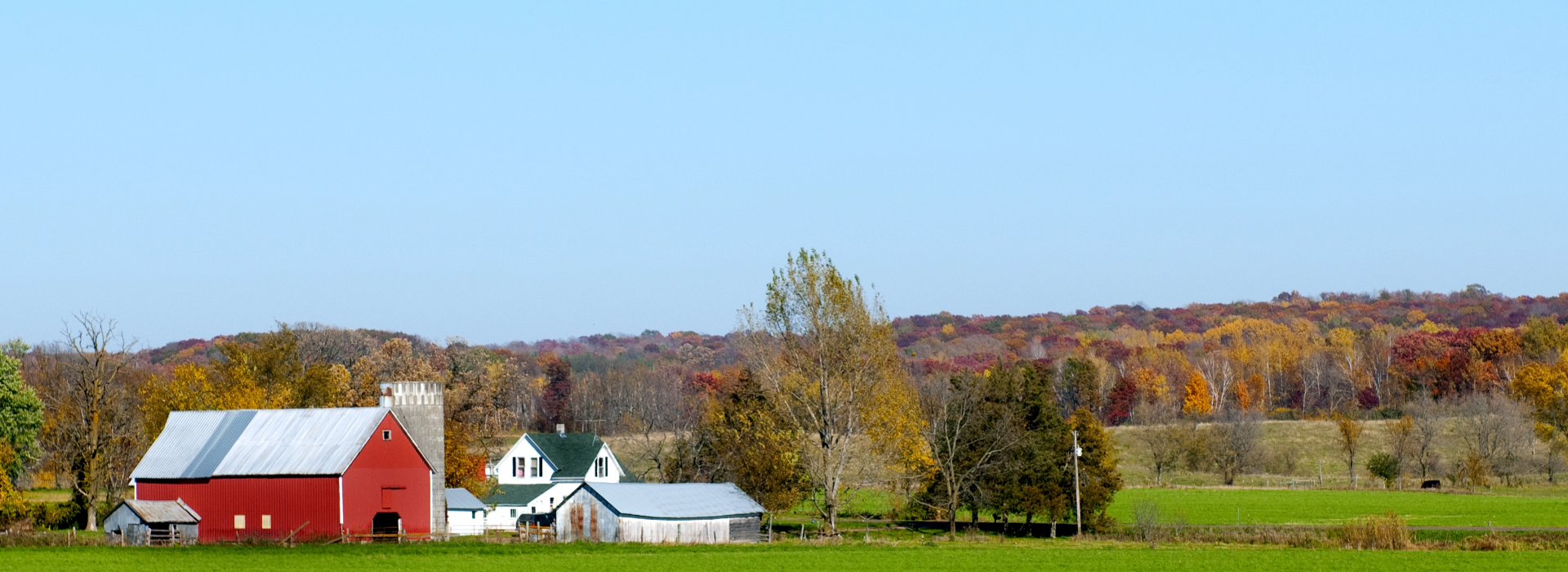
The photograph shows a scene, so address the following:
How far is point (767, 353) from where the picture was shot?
5338cm

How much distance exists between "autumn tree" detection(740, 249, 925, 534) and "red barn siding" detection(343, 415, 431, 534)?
1242cm

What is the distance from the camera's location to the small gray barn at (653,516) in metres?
49.0

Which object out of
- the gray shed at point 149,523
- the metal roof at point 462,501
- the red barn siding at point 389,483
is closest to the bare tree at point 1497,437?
the metal roof at point 462,501

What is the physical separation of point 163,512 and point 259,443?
415cm

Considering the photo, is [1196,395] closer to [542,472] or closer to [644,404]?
[644,404]

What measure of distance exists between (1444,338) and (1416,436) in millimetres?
68106

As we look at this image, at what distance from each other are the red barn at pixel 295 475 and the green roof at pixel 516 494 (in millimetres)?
12347

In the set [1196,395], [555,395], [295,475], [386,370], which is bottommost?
[295,475]

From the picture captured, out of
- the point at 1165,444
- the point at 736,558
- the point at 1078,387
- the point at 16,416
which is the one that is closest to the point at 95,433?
the point at 16,416

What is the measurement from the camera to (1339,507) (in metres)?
69.2

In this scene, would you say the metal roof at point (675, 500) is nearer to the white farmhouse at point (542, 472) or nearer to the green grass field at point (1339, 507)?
the white farmhouse at point (542, 472)

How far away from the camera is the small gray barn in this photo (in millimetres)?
49000

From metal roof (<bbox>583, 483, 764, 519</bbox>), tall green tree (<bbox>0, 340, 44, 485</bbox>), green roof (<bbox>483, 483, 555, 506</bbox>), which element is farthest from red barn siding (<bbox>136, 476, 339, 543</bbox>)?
green roof (<bbox>483, 483, 555, 506</bbox>)

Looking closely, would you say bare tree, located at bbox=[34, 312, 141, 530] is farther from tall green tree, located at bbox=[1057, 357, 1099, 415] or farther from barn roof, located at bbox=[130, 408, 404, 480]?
tall green tree, located at bbox=[1057, 357, 1099, 415]
